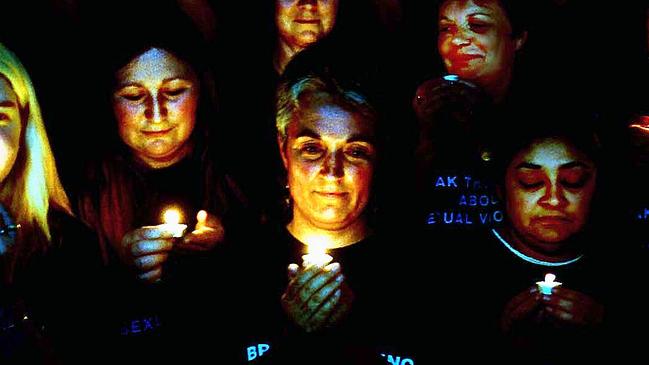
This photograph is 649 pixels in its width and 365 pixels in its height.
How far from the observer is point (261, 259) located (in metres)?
4.84

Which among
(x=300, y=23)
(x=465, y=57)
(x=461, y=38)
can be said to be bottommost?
(x=465, y=57)

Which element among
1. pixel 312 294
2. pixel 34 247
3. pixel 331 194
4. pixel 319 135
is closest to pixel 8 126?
pixel 34 247

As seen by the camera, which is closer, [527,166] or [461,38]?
[527,166]

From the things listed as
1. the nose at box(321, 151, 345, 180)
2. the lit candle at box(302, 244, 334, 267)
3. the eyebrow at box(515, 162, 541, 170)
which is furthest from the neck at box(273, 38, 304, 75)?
the eyebrow at box(515, 162, 541, 170)

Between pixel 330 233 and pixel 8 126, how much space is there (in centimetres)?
197

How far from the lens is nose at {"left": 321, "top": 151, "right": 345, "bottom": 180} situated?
4.59m

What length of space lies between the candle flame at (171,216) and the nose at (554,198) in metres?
2.17

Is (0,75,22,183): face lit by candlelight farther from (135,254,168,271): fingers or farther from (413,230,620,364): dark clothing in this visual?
(413,230,620,364): dark clothing

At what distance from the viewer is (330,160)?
4609 mm

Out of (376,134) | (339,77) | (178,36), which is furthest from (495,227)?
(178,36)

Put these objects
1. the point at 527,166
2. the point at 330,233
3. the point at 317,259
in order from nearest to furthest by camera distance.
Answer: the point at 317,259, the point at 527,166, the point at 330,233

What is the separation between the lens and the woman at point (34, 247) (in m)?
4.66

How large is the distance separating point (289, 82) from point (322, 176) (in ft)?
2.06

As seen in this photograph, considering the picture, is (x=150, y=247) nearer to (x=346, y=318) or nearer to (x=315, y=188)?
(x=315, y=188)
